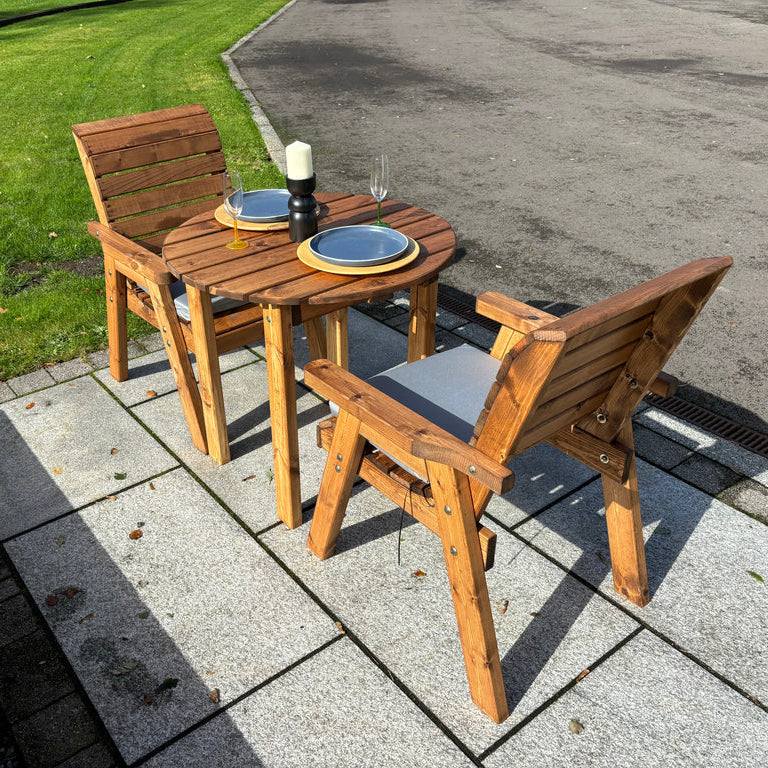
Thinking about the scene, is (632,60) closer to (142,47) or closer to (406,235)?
(142,47)

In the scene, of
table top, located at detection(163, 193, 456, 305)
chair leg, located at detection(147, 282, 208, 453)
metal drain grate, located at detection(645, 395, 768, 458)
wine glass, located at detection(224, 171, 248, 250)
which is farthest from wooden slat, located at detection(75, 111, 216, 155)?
metal drain grate, located at detection(645, 395, 768, 458)

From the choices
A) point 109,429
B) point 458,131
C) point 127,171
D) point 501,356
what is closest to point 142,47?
point 458,131

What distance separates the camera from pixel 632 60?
39.8 ft

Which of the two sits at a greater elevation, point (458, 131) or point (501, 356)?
point (501, 356)

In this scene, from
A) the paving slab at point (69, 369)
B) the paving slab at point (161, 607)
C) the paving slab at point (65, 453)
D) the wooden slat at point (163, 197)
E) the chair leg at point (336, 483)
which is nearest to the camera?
the paving slab at point (161, 607)

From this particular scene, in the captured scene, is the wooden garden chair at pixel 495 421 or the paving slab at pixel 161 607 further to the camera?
the paving slab at pixel 161 607

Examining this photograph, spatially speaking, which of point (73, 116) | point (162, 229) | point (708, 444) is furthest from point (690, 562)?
point (73, 116)

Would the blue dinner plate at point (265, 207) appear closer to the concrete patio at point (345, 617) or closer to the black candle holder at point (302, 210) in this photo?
the black candle holder at point (302, 210)

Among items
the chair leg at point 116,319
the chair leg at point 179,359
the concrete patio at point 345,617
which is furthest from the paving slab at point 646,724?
the chair leg at point 116,319

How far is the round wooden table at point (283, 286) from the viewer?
2.67 meters

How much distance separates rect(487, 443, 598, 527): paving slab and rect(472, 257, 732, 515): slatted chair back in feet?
2.72

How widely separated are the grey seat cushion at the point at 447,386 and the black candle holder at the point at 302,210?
2.47 ft

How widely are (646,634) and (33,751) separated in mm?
1994

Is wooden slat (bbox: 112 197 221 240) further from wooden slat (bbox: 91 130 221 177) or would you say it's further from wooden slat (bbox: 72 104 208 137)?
wooden slat (bbox: 72 104 208 137)
